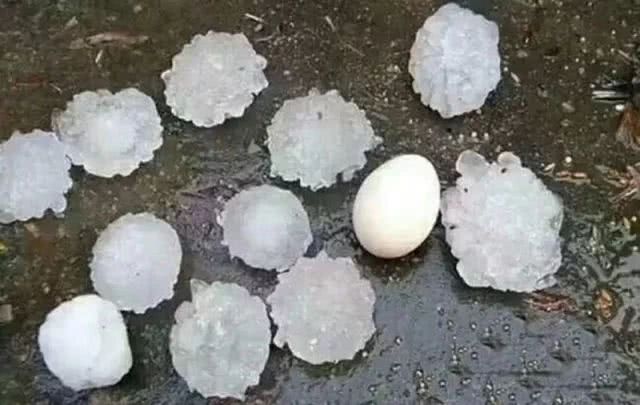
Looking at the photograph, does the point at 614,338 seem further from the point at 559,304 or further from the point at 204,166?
the point at 204,166

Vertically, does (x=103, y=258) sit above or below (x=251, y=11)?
below

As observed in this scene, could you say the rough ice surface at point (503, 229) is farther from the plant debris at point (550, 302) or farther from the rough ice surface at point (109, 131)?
the rough ice surface at point (109, 131)

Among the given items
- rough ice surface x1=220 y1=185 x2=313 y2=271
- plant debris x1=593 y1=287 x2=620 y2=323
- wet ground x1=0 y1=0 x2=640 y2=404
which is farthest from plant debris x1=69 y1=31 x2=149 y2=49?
plant debris x1=593 y1=287 x2=620 y2=323

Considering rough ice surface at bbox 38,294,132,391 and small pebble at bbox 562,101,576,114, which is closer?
rough ice surface at bbox 38,294,132,391

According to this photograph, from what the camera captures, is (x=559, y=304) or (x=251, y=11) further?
(x=251, y=11)

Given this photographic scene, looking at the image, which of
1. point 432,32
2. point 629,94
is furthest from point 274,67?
point 629,94

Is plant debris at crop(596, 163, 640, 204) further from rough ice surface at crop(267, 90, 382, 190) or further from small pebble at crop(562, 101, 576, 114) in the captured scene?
rough ice surface at crop(267, 90, 382, 190)

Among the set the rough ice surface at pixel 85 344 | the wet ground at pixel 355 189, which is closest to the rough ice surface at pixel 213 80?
the wet ground at pixel 355 189
